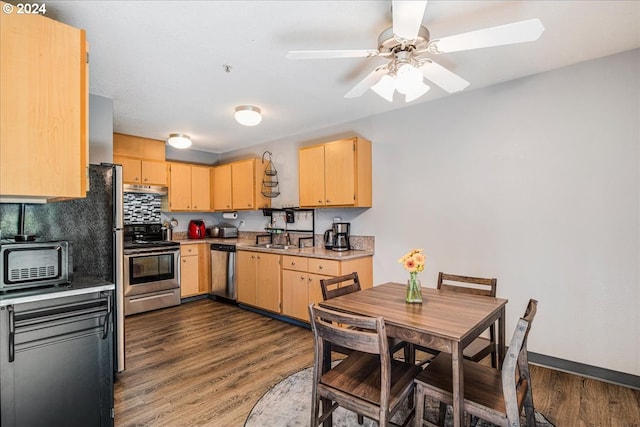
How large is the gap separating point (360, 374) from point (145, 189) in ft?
14.6

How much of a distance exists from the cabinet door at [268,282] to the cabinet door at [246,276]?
0.10m

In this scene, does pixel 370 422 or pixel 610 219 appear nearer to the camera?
pixel 370 422

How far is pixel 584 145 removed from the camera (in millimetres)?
2584

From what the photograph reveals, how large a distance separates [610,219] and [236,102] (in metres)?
3.48

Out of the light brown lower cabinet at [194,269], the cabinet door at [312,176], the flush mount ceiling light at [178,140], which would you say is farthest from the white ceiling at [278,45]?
the light brown lower cabinet at [194,269]

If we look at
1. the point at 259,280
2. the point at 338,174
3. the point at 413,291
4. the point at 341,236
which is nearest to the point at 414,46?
the point at 413,291

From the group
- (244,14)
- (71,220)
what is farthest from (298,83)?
(71,220)

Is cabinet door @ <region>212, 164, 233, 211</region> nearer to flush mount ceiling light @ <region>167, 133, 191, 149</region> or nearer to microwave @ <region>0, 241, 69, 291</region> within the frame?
flush mount ceiling light @ <region>167, 133, 191, 149</region>

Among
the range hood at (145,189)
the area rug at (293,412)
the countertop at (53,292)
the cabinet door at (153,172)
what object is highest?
the cabinet door at (153,172)

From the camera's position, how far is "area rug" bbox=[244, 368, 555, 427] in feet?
6.81

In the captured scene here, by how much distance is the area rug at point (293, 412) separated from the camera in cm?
208

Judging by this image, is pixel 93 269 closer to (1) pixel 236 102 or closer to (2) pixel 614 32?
(1) pixel 236 102

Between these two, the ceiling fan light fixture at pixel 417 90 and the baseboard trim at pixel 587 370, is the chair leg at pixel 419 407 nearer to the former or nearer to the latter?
the ceiling fan light fixture at pixel 417 90

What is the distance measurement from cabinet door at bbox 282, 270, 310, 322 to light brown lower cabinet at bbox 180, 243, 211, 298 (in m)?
1.81
